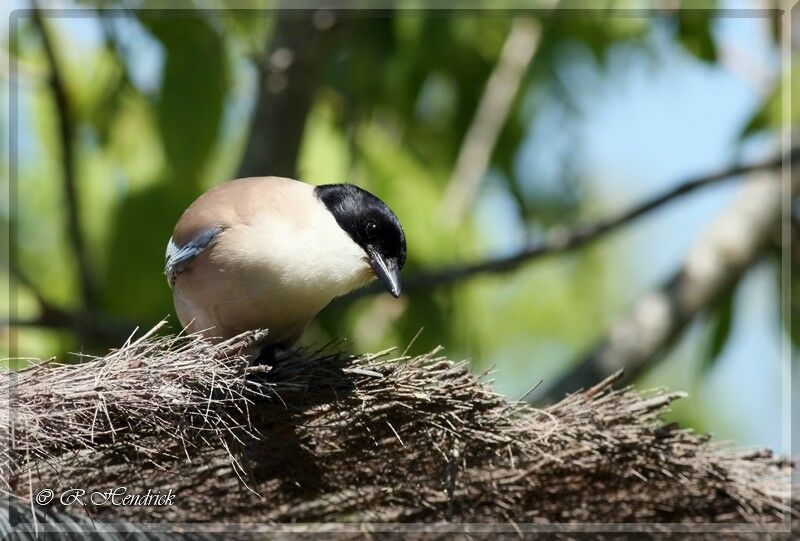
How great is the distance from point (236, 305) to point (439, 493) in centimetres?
83

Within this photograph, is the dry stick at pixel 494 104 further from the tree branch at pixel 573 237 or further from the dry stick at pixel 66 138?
the dry stick at pixel 66 138

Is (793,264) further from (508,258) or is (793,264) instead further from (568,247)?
(508,258)

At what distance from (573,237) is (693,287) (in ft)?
3.00

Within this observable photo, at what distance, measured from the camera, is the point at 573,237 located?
6.57 meters

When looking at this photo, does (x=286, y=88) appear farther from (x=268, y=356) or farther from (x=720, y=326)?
(x=720, y=326)

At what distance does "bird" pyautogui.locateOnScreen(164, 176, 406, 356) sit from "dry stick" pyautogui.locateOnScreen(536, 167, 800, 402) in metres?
3.32

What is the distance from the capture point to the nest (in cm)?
249

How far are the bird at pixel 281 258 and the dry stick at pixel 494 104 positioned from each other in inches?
153

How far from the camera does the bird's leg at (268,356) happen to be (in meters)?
2.93

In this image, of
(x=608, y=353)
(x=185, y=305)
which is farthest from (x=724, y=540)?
(x=608, y=353)

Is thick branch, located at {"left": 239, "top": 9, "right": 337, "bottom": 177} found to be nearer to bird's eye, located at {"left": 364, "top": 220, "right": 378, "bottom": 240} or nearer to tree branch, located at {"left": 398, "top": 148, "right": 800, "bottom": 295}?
tree branch, located at {"left": 398, "top": 148, "right": 800, "bottom": 295}

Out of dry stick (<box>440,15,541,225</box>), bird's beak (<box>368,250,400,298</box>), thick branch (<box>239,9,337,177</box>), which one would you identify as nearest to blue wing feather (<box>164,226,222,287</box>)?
bird's beak (<box>368,250,400,298</box>)

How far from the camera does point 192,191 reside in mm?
5973

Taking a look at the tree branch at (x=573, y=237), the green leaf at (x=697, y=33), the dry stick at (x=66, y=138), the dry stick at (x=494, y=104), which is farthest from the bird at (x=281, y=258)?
the dry stick at (x=494, y=104)
